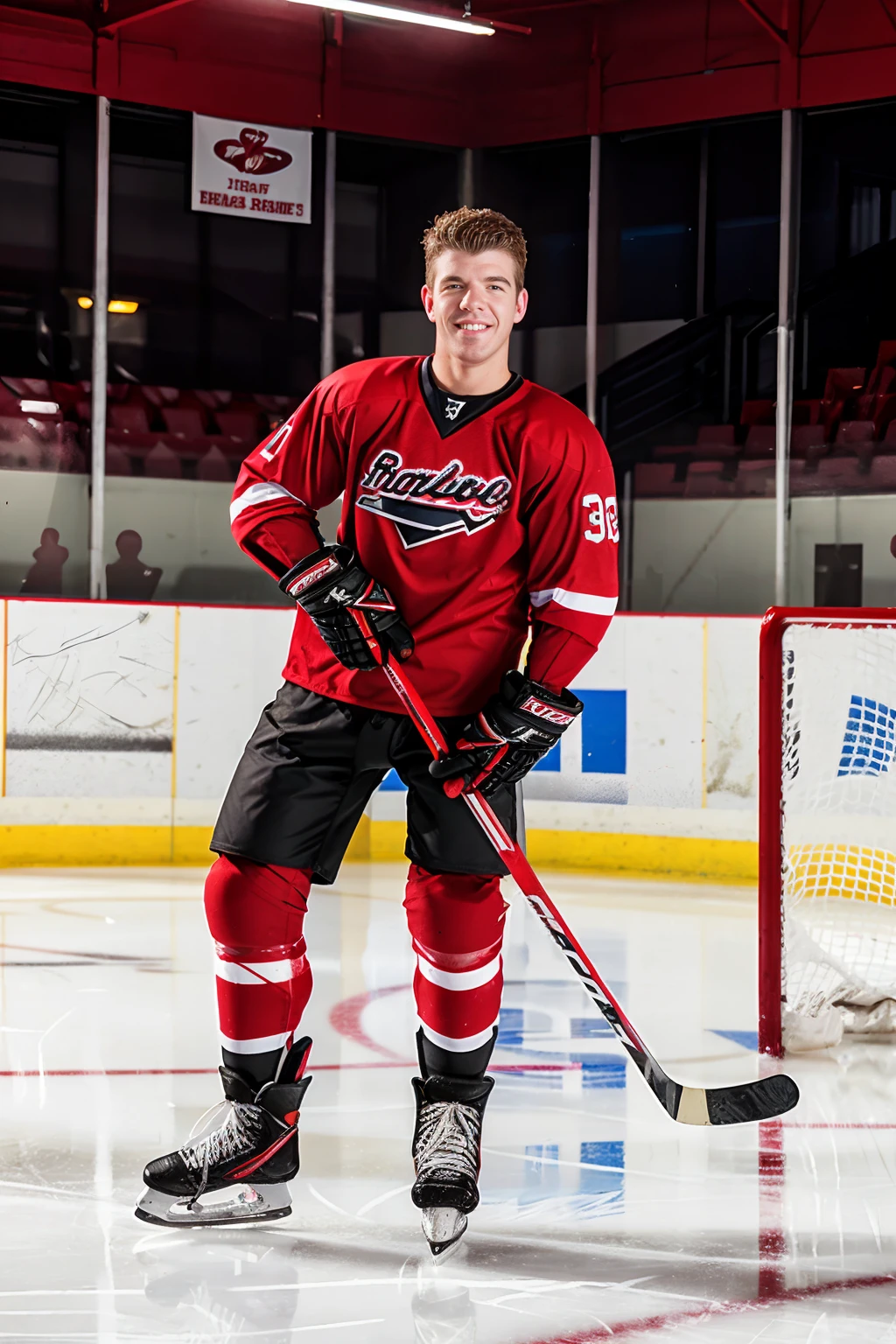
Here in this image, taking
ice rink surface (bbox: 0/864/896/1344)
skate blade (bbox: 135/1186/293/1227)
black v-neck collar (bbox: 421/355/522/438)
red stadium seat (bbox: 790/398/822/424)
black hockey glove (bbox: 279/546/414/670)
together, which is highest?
red stadium seat (bbox: 790/398/822/424)

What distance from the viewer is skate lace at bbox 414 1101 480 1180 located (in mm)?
2014

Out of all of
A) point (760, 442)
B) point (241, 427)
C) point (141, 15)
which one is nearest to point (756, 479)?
point (760, 442)

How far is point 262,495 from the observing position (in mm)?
2135

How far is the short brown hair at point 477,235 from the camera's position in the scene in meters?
2.09

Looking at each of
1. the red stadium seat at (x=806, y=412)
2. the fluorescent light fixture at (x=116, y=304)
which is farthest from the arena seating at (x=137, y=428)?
the red stadium seat at (x=806, y=412)

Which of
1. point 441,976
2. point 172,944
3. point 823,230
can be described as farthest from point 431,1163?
point 823,230

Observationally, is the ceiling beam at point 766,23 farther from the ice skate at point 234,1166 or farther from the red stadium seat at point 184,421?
the ice skate at point 234,1166

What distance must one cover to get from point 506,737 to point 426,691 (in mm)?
130

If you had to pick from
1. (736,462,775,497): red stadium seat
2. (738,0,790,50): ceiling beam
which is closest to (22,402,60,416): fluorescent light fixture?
→ (736,462,775,497): red stadium seat

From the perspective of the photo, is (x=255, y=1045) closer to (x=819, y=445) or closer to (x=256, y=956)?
(x=256, y=956)

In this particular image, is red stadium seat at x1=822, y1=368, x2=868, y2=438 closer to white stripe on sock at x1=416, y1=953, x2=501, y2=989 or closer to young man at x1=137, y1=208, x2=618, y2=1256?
young man at x1=137, y1=208, x2=618, y2=1256

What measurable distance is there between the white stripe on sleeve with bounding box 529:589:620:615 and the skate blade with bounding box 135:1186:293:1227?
0.86 metres

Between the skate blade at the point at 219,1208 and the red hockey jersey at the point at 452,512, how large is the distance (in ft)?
2.18

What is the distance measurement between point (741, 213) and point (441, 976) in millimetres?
5510
